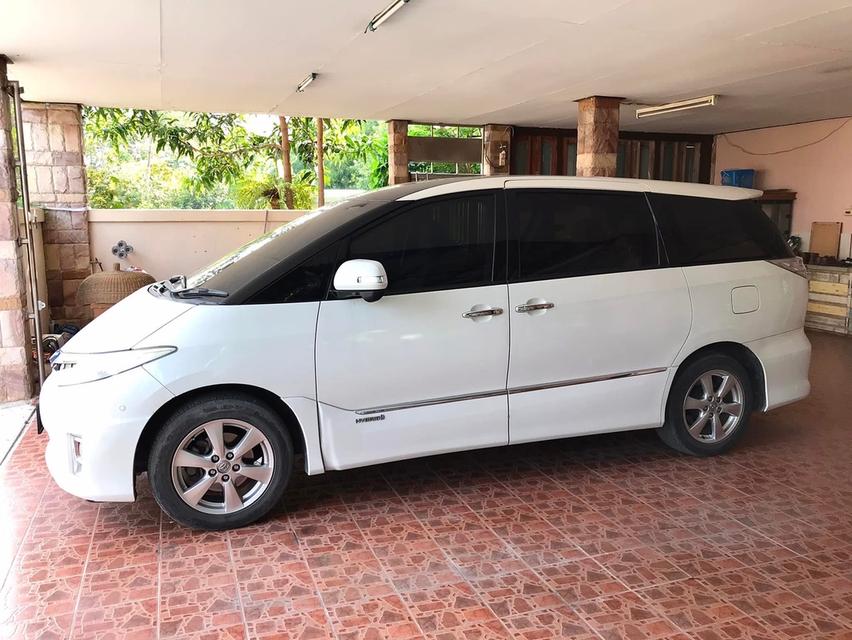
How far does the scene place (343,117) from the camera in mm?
9977

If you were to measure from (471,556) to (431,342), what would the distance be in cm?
104

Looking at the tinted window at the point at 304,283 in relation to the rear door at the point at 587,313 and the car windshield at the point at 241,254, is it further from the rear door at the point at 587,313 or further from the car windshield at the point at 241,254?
the rear door at the point at 587,313

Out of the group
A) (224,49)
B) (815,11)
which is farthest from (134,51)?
(815,11)

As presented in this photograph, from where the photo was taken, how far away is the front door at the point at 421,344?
3.38 m

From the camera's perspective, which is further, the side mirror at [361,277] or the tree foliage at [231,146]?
the tree foliage at [231,146]

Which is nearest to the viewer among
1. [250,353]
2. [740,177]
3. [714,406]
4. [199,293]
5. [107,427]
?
[107,427]

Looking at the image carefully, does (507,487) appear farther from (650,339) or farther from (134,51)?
(134,51)

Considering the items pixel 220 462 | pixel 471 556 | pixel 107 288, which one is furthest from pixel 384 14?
pixel 107 288

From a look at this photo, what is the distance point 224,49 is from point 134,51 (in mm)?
759

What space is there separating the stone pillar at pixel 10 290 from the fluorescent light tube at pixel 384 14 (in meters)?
3.07

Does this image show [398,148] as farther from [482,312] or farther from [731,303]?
[482,312]

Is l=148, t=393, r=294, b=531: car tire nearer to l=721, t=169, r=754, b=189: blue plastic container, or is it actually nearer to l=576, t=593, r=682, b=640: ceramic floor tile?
l=576, t=593, r=682, b=640: ceramic floor tile

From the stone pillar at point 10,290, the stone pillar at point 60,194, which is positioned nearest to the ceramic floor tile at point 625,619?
the stone pillar at point 10,290

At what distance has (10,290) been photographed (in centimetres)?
563
